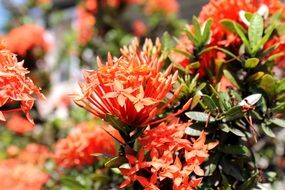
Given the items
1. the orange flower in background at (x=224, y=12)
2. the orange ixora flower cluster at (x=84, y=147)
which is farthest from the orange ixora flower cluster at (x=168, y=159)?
the orange ixora flower cluster at (x=84, y=147)

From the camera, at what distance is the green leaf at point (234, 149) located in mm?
2102

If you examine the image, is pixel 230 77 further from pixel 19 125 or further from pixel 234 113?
pixel 19 125

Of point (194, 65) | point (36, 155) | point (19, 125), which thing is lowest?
point (19, 125)

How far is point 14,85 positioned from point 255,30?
104 cm

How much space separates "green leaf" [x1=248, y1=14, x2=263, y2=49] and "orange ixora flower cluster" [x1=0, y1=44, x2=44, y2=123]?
36.9 inches

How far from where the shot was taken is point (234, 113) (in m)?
2.04

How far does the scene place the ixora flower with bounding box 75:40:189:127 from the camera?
1.82 metres

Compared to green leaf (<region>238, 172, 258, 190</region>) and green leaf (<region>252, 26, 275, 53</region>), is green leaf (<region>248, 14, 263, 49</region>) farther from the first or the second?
green leaf (<region>238, 172, 258, 190</region>)

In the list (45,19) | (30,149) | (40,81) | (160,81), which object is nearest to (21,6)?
(45,19)

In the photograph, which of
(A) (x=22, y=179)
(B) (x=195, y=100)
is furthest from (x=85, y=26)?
(B) (x=195, y=100)

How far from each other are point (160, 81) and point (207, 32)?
554mm

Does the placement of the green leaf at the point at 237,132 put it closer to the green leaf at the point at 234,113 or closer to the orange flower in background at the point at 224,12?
the green leaf at the point at 234,113

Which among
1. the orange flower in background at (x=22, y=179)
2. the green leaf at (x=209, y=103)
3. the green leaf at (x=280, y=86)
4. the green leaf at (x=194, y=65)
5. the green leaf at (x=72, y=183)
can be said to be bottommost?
the orange flower in background at (x=22, y=179)

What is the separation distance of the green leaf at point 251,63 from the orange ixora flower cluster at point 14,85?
2.93 feet
